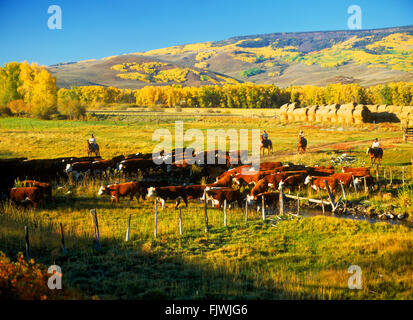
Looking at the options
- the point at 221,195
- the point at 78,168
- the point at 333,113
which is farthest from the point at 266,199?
the point at 333,113

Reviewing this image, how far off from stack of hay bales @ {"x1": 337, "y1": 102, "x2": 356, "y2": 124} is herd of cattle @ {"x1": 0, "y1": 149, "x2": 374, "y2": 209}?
2852cm

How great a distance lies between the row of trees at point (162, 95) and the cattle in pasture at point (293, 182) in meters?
49.6

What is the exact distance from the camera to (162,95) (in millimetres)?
122250

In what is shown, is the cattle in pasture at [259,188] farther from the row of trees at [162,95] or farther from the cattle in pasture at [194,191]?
the row of trees at [162,95]

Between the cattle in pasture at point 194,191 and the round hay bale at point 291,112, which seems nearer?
the cattle in pasture at point 194,191

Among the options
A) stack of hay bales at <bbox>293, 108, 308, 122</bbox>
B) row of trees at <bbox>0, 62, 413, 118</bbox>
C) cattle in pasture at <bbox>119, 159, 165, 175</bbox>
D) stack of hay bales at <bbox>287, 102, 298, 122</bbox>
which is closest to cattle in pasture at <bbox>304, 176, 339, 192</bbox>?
cattle in pasture at <bbox>119, 159, 165, 175</bbox>

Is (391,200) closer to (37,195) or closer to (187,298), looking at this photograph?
(187,298)

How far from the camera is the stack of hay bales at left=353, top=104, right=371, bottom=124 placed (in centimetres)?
4612

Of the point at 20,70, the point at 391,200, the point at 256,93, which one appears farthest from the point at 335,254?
the point at 256,93

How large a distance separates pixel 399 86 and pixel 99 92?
299ft

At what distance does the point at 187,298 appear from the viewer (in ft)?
23.2

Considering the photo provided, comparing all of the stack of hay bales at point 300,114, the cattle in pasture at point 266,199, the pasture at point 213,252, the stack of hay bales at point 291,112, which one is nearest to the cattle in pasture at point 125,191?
the pasture at point 213,252

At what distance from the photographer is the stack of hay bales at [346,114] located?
47.3 m

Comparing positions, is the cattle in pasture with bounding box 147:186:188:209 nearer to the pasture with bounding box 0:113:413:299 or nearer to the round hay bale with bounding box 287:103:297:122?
the pasture with bounding box 0:113:413:299
